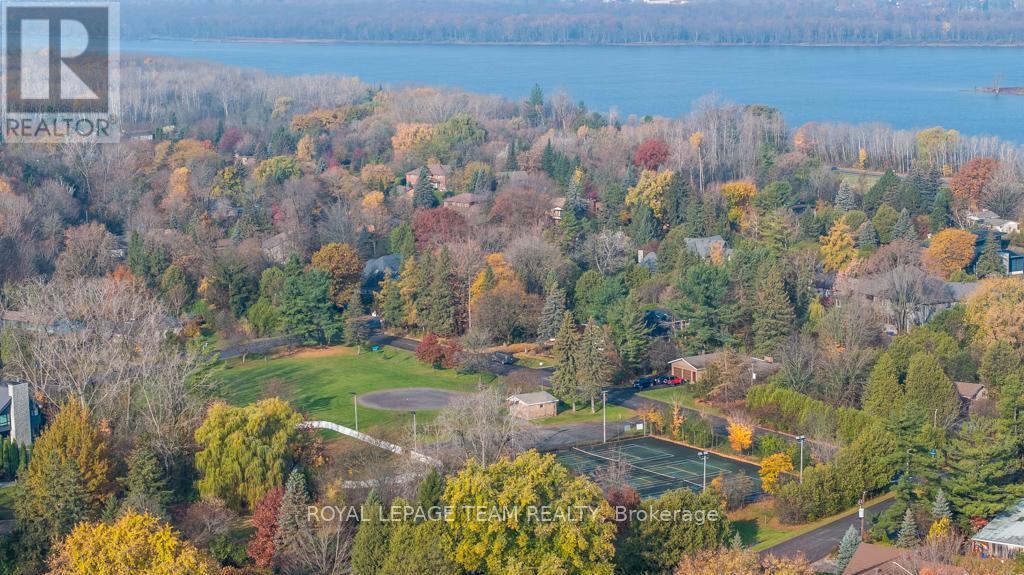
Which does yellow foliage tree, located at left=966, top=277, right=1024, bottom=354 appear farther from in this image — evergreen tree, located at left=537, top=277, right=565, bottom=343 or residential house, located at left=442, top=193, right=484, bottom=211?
residential house, located at left=442, top=193, right=484, bottom=211

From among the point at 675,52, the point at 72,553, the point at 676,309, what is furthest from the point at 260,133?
the point at 675,52

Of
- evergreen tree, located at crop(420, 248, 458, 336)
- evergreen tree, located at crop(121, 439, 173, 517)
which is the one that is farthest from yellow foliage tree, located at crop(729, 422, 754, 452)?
evergreen tree, located at crop(420, 248, 458, 336)

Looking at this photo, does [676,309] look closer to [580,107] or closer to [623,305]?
[623,305]

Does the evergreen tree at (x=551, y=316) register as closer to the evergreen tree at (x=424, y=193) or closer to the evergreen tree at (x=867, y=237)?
the evergreen tree at (x=867, y=237)

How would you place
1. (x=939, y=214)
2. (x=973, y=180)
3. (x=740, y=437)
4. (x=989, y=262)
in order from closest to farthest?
Answer: (x=740, y=437) < (x=989, y=262) < (x=939, y=214) < (x=973, y=180)

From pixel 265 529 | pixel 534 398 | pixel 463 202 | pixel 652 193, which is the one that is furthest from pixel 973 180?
pixel 265 529

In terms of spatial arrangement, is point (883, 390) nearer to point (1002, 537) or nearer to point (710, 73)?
point (1002, 537)

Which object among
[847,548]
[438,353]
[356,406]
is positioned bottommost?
[356,406]
